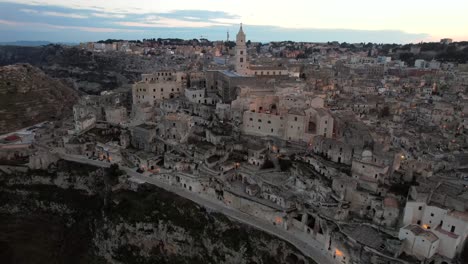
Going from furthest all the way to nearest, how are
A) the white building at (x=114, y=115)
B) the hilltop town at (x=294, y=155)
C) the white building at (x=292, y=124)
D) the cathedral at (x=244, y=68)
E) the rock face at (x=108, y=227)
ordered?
the cathedral at (x=244, y=68), the white building at (x=114, y=115), the white building at (x=292, y=124), the rock face at (x=108, y=227), the hilltop town at (x=294, y=155)

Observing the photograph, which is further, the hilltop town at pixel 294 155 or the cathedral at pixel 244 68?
the cathedral at pixel 244 68

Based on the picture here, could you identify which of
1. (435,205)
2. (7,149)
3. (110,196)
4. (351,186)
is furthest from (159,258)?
(7,149)

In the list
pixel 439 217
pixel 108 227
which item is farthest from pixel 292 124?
pixel 108 227

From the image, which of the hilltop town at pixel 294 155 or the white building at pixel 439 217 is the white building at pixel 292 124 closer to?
the hilltop town at pixel 294 155

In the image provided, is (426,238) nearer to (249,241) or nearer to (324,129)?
(249,241)

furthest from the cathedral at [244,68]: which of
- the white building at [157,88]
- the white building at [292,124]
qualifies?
the white building at [292,124]

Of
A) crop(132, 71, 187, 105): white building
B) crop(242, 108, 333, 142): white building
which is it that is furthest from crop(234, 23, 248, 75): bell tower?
crop(242, 108, 333, 142): white building
